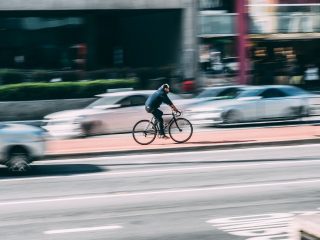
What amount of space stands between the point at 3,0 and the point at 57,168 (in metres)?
19.5

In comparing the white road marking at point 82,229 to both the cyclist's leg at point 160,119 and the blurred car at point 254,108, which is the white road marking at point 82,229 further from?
the blurred car at point 254,108

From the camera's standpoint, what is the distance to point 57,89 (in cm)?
3338

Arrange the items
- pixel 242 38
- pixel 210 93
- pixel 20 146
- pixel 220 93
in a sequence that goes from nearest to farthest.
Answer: pixel 20 146 < pixel 220 93 < pixel 210 93 < pixel 242 38

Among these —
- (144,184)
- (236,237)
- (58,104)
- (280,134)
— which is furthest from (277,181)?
(58,104)

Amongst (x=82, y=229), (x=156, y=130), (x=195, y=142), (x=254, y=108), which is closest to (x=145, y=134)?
(x=156, y=130)

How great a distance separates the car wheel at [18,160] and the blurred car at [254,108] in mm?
10677

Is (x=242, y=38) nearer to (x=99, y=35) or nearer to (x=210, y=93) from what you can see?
(x=99, y=35)

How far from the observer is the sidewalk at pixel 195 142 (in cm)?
1920

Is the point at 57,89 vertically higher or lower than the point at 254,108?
higher

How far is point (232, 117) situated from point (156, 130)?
537 centimetres

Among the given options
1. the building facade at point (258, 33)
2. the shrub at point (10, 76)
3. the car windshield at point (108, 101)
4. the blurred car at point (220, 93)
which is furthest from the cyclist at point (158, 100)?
the building facade at point (258, 33)

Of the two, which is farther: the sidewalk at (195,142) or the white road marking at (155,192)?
the sidewalk at (195,142)

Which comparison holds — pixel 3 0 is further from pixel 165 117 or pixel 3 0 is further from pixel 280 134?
pixel 280 134

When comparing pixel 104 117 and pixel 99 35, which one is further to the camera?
pixel 99 35
